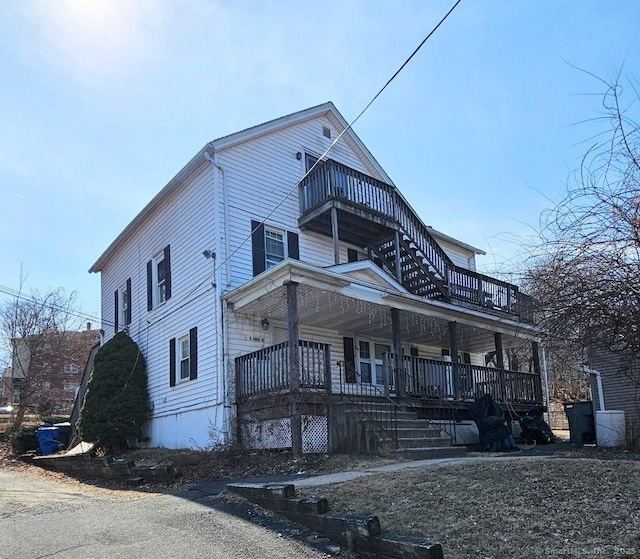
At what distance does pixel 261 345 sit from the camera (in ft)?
50.2

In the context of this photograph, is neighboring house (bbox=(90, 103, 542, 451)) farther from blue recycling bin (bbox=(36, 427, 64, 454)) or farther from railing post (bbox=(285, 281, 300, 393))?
blue recycling bin (bbox=(36, 427, 64, 454))

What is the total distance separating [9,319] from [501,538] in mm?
30820

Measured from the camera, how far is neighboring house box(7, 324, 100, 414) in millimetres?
28500

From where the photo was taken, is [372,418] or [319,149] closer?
[372,418]

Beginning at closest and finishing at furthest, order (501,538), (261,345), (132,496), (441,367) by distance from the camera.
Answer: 1. (501,538)
2. (132,496)
3. (261,345)
4. (441,367)

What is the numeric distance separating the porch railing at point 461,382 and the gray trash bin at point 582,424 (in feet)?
9.12

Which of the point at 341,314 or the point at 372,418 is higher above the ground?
the point at 341,314

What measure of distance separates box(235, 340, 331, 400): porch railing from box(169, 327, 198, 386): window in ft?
6.75

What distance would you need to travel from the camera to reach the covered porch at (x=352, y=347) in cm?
1273

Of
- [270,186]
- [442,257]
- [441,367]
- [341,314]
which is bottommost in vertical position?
[441,367]

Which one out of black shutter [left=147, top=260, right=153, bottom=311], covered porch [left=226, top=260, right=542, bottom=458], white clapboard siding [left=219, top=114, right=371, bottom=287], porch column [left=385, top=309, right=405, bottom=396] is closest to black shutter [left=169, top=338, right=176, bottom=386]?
black shutter [left=147, top=260, right=153, bottom=311]

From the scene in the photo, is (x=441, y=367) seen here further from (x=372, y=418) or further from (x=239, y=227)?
(x=239, y=227)

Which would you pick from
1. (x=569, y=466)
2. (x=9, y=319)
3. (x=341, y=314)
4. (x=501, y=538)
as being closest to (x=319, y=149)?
(x=341, y=314)

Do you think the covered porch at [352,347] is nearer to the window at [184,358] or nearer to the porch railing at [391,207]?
the porch railing at [391,207]
